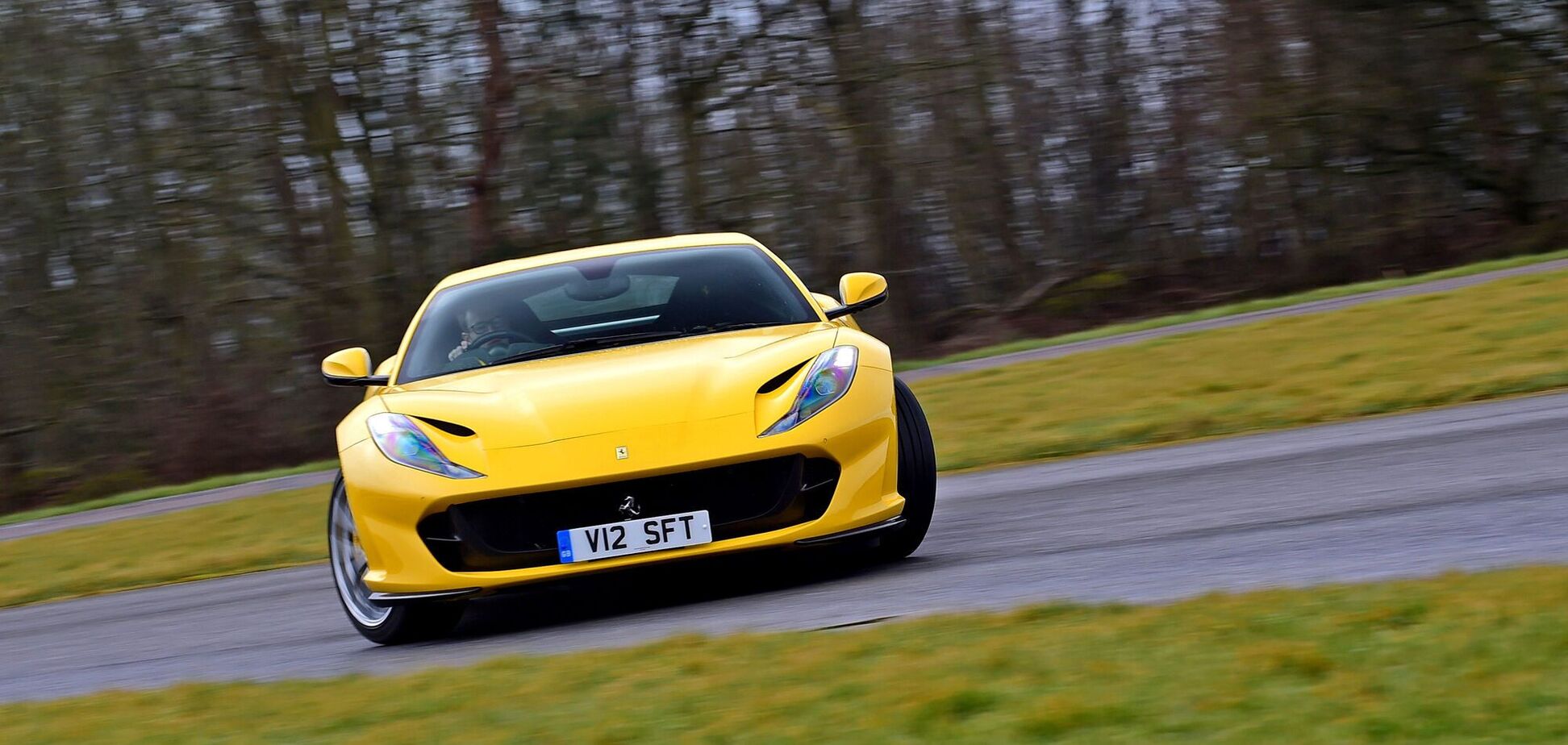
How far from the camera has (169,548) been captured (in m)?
10.8

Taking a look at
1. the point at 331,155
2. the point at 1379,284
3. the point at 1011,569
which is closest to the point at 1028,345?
the point at 1379,284

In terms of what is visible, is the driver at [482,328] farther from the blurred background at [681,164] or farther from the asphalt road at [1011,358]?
the blurred background at [681,164]

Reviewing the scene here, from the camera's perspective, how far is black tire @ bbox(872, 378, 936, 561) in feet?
18.5

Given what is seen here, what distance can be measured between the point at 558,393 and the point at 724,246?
1590mm

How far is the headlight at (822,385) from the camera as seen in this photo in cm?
522

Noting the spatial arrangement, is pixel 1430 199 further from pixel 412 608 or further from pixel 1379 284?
pixel 412 608

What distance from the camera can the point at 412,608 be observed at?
5.51m

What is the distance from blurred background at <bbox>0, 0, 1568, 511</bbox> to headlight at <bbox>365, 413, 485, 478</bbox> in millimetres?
15230

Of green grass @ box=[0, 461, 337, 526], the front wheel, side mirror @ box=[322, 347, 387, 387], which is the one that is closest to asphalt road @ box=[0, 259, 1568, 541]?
green grass @ box=[0, 461, 337, 526]

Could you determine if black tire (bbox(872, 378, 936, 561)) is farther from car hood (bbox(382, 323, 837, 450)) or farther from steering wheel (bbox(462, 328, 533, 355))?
steering wheel (bbox(462, 328, 533, 355))

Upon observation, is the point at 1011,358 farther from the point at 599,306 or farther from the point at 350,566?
the point at 350,566

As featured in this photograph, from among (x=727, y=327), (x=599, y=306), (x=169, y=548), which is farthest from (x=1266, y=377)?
(x=169, y=548)

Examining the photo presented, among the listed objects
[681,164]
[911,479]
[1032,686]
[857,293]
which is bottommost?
[681,164]

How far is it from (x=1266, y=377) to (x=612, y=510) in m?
6.72
